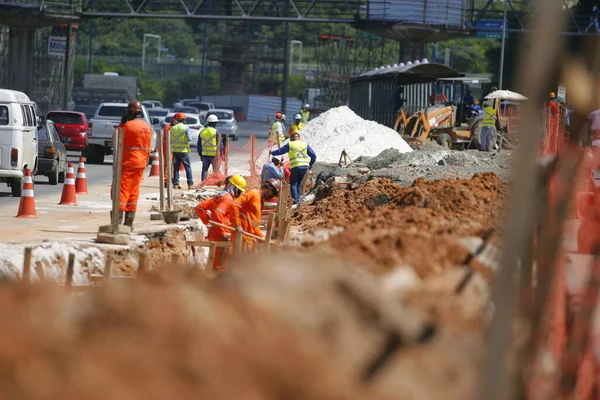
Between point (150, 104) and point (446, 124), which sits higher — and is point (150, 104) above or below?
above

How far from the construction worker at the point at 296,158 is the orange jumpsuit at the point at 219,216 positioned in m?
8.01

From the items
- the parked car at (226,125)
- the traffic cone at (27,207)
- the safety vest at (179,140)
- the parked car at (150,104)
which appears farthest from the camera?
the parked car at (150,104)

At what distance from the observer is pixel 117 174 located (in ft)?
39.8

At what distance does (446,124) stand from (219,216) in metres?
25.4

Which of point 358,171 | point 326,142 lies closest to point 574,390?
point 358,171

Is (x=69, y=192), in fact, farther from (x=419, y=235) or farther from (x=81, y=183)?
(x=419, y=235)

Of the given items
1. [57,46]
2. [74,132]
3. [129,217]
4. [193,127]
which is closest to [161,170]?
[129,217]

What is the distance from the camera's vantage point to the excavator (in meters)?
35.6

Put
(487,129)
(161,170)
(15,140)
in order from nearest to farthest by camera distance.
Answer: (161,170) < (15,140) < (487,129)

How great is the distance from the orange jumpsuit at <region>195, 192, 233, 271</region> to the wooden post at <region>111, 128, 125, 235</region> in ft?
3.07

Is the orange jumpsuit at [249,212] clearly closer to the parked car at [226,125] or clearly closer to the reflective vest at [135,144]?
the reflective vest at [135,144]

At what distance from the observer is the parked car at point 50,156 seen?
2334 centimetres

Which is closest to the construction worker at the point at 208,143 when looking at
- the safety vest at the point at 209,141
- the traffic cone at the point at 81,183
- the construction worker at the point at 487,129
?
the safety vest at the point at 209,141

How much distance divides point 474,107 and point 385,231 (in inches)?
1201
